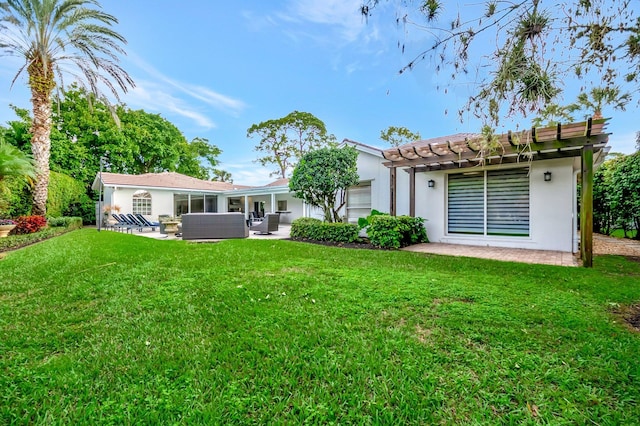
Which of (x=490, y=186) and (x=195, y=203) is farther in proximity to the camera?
(x=195, y=203)

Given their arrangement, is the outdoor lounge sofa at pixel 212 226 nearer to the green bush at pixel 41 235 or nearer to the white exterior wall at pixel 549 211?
the green bush at pixel 41 235

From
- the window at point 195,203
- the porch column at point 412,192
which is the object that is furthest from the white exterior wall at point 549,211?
the window at point 195,203

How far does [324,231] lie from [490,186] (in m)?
6.26

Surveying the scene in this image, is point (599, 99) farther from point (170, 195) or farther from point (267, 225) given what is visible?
point (170, 195)

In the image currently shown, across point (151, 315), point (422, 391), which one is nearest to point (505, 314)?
point (422, 391)

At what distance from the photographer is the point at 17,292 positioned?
4898 mm

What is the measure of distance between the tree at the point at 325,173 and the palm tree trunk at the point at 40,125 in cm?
1280

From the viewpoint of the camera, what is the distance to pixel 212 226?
12.6m

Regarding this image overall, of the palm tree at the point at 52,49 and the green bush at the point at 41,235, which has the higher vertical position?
the palm tree at the point at 52,49

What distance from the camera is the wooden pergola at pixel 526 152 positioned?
22.7ft

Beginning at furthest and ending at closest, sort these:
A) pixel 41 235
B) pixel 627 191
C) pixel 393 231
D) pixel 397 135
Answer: pixel 397 135 < pixel 41 235 < pixel 627 191 < pixel 393 231

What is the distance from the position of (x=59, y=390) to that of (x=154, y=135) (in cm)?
3206

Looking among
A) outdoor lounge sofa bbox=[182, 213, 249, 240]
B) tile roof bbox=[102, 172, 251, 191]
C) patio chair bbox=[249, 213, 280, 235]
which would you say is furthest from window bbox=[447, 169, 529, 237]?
tile roof bbox=[102, 172, 251, 191]

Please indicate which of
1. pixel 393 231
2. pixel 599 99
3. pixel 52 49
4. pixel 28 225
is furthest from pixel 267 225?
pixel 52 49
